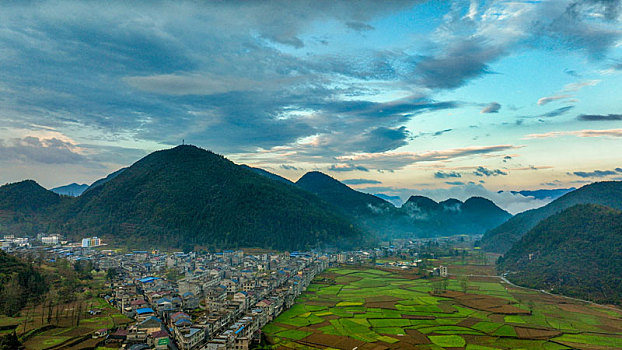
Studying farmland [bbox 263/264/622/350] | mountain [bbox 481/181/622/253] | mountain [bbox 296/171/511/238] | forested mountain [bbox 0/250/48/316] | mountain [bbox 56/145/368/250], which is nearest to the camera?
farmland [bbox 263/264/622/350]

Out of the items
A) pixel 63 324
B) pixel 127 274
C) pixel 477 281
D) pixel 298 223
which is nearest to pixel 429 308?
pixel 477 281

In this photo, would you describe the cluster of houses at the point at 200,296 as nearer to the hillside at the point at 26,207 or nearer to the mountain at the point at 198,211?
the mountain at the point at 198,211

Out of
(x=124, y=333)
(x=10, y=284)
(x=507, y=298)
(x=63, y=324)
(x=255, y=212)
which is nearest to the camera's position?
(x=124, y=333)

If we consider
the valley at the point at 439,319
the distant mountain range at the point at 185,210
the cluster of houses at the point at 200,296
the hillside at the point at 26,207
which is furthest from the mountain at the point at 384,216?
the valley at the point at 439,319

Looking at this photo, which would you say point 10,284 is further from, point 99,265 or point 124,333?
point 99,265

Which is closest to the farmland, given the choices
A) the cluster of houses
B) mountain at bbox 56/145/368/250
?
the cluster of houses

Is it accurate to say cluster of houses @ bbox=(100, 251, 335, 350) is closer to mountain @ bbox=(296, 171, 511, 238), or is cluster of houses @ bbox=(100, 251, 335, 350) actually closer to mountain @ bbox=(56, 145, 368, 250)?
mountain @ bbox=(56, 145, 368, 250)

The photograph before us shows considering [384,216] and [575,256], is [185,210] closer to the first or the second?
[575,256]
